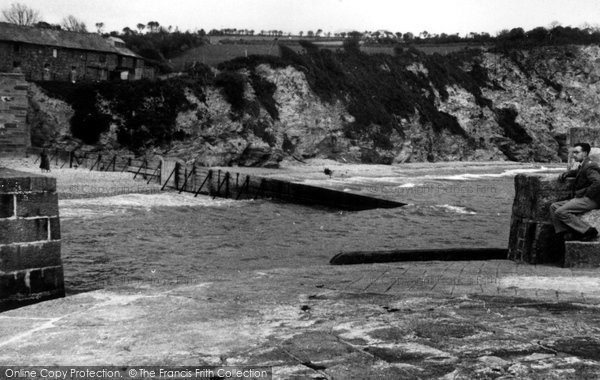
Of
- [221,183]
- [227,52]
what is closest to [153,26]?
[227,52]

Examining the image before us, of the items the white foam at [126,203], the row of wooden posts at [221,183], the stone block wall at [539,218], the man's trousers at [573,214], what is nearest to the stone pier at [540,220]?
the stone block wall at [539,218]

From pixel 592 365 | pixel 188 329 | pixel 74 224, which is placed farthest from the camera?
pixel 74 224

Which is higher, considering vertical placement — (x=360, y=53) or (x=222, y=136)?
(x=360, y=53)

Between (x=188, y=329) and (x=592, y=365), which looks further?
(x=188, y=329)

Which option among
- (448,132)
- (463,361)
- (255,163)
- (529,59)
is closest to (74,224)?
(463,361)

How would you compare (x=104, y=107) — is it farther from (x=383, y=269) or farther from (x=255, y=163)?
(x=383, y=269)

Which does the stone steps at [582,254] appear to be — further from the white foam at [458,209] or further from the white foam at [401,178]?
the white foam at [401,178]

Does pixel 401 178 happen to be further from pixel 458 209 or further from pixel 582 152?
pixel 582 152
